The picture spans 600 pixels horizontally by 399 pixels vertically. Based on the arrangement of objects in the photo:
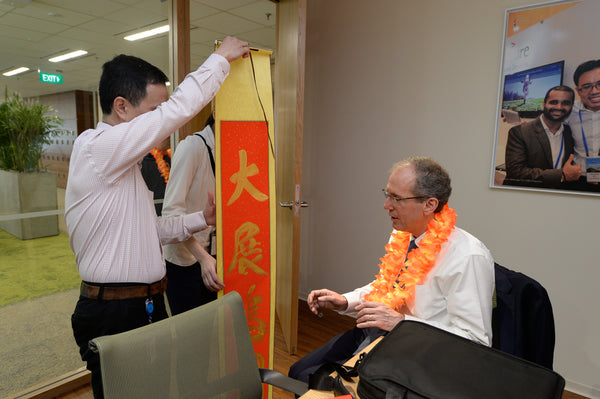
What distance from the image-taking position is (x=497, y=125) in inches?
96.3

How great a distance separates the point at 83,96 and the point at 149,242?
1487 millimetres

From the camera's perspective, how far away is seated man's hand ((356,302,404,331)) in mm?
1275

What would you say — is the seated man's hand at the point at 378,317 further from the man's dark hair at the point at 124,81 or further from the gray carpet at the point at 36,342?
the gray carpet at the point at 36,342

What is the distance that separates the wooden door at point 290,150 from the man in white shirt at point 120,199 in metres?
1.24

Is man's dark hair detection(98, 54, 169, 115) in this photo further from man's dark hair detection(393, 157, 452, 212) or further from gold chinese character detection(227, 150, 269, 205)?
man's dark hair detection(393, 157, 452, 212)

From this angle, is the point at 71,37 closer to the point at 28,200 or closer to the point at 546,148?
the point at 28,200

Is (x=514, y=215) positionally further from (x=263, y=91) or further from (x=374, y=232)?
(x=263, y=91)

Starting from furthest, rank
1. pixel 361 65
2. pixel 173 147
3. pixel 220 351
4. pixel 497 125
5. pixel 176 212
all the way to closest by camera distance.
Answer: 1. pixel 361 65
2. pixel 173 147
3. pixel 497 125
4. pixel 176 212
5. pixel 220 351

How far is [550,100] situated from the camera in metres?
2.25

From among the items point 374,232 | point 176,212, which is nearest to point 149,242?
point 176,212

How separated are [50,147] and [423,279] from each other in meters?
2.18

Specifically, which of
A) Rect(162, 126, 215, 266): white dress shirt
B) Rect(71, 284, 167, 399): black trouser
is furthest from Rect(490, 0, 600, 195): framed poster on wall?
Rect(71, 284, 167, 399): black trouser

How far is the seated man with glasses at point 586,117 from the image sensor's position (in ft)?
6.95

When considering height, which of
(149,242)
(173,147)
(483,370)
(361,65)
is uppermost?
(361,65)
